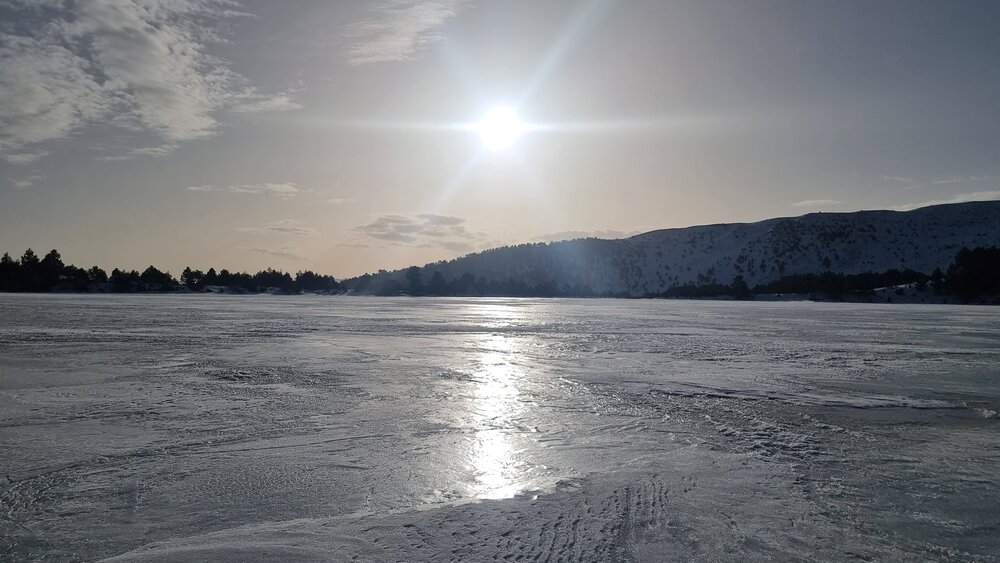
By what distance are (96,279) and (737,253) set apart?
463 feet

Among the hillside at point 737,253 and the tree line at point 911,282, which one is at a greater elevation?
the hillside at point 737,253

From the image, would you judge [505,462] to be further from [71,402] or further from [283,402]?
[71,402]

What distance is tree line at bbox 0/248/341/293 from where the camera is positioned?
112875 mm

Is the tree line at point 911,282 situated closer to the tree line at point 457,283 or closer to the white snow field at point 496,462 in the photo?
the tree line at point 457,283

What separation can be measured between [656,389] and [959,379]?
6179 millimetres

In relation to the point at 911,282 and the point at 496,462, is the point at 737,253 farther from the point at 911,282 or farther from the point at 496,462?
the point at 496,462

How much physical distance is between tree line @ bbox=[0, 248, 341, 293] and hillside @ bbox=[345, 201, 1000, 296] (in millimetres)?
35191

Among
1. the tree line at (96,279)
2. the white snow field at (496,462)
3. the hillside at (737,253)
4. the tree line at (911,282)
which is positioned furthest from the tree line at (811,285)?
the white snow field at (496,462)

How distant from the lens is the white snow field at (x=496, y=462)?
3992 millimetres

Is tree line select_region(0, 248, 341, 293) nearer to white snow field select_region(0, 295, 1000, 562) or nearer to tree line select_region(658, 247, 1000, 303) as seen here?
tree line select_region(658, 247, 1000, 303)

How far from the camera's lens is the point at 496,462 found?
586 cm

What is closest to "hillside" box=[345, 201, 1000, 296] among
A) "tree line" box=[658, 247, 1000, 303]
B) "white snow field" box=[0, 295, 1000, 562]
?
"tree line" box=[658, 247, 1000, 303]

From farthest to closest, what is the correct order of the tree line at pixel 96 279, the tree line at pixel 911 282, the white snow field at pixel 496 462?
the tree line at pixel 96 279 < the tree line at pixel 911 282 < the white snow field at pixel 496 462

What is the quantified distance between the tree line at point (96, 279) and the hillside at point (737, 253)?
35.2m
